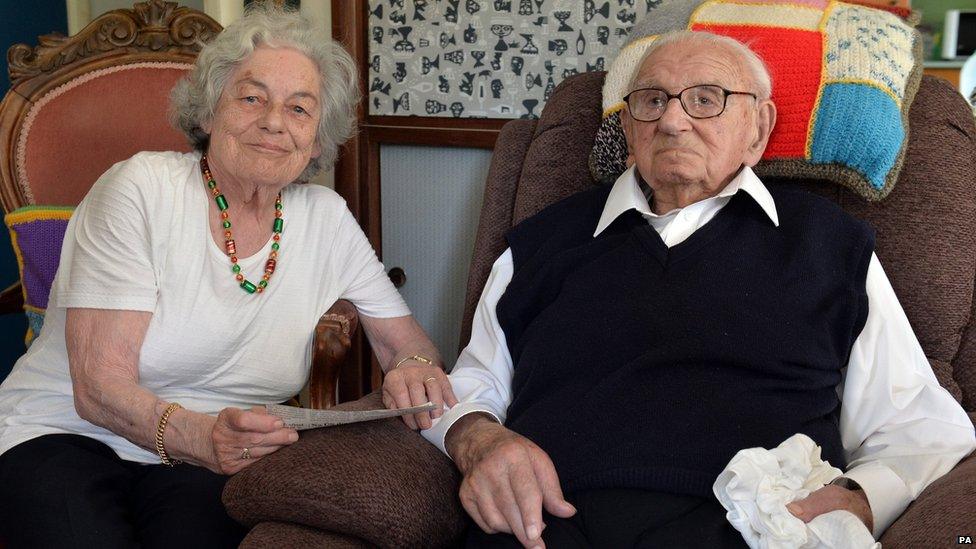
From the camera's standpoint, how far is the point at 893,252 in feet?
5.15

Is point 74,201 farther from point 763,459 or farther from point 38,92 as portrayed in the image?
point 763,459

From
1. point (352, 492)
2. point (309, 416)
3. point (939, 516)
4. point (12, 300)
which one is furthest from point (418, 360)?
point (12, 300)

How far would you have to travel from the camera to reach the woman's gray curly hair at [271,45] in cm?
169

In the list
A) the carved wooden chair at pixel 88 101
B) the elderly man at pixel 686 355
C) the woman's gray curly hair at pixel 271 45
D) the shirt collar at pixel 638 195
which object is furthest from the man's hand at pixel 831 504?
the carved wooden chair at pixel 88 101

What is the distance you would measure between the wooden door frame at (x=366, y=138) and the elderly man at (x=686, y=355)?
32.9 inches

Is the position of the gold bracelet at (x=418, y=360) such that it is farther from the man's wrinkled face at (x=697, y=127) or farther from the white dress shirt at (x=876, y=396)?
the man's wrinkled face at (x=697, y=127)

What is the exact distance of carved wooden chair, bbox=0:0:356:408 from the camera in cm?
206

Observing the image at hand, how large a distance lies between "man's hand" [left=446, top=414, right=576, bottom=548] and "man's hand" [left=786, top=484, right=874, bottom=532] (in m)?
0.30

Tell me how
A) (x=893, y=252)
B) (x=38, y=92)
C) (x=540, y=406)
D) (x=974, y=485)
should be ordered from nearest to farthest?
(x=974, y=485)
(x=540, y=406)
(x=893, y=252)
(x=38, y=92)

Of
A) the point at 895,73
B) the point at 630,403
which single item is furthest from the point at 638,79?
the point at 630,403

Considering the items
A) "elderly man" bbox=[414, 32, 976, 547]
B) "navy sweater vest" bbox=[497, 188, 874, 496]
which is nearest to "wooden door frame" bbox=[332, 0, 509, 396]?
"elderly man" bbox=[414, 32, 976, 547]

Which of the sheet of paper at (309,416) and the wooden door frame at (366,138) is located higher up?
the wooden door frame at (366,138)

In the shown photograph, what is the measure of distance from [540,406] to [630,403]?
15cm

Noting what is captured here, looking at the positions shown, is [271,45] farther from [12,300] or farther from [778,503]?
[778,503]
